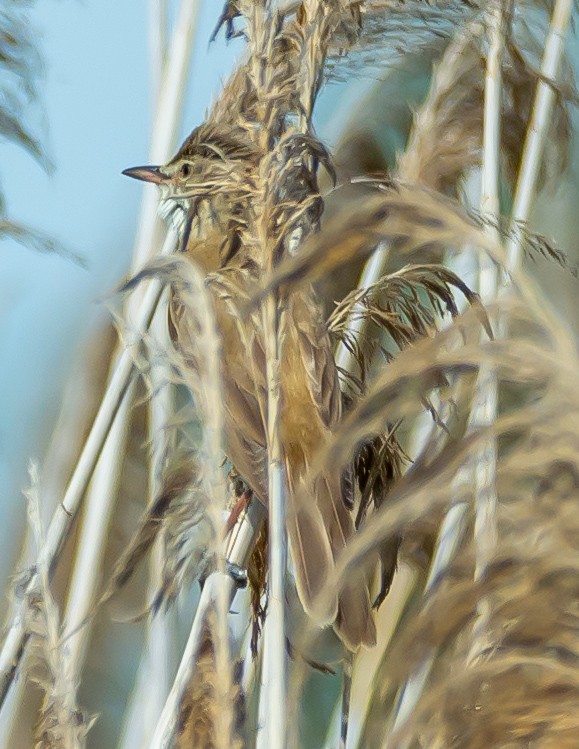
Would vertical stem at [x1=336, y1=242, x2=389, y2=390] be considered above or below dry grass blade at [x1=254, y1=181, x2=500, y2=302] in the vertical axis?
above

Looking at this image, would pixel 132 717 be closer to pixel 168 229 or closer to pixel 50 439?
pixel 50 439

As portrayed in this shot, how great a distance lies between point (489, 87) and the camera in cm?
122

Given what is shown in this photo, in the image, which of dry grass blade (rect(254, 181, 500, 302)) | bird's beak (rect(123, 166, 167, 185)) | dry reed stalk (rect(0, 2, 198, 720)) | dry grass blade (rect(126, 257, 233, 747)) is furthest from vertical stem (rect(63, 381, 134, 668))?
dry grass blade (rect(254, 181, 500, 302))

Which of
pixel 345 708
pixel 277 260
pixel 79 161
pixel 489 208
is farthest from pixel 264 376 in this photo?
pixel 79 161

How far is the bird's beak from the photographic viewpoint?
113 centimetres

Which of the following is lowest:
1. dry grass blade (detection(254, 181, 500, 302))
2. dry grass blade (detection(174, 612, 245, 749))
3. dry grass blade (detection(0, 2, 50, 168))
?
dry grass blade (detection(174, 612, 245, 749))

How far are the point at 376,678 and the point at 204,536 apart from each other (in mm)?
303

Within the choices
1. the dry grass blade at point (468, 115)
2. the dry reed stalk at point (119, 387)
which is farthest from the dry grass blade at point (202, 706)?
the dry grass blade at point (468, 115)

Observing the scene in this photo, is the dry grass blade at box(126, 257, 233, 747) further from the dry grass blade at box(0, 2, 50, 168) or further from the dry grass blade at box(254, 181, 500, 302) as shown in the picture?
the dry grass blade at box(0, 2, 50, 168)

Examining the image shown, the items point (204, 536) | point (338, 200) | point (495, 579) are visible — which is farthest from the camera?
point (338, 200)

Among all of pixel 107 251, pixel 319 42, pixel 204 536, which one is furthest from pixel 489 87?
pixel 204 536

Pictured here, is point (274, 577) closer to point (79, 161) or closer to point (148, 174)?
point (148, 174)

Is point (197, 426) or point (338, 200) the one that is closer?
point (197, 426)

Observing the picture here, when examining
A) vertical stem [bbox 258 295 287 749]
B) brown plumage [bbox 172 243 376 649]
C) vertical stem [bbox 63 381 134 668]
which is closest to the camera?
vertical stem [bbox 258 295 287 749]
